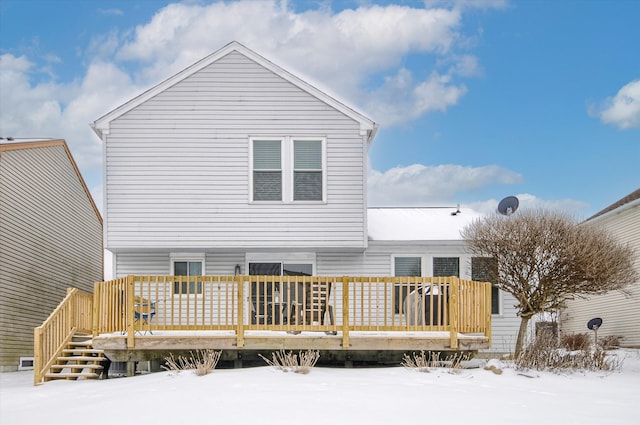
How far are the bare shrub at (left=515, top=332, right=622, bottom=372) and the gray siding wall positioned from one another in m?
4.84

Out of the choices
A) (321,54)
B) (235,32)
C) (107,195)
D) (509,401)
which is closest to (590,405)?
(509,401)

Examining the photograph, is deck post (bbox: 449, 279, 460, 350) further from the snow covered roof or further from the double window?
the snow covered roof

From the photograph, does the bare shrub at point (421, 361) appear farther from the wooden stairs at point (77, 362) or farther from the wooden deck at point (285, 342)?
the wooden stairs at point (77, 362)

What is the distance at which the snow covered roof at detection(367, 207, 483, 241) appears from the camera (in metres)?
17.1

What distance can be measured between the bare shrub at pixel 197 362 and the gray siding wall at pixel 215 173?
3.64 meters

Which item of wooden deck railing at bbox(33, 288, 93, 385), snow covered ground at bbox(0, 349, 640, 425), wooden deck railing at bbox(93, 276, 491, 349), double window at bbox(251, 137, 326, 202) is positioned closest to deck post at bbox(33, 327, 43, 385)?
wooden deck railing at bbox(33, 288, 93, 385)

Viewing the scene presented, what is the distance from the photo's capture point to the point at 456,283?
12188 millimetres

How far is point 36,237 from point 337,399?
13.1 metres

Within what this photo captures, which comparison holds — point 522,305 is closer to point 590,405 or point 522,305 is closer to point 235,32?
point 590,405

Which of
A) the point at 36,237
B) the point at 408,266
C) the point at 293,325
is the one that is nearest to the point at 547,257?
the point at 408,266

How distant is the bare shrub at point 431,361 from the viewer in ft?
38.5

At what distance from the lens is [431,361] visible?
12.6m

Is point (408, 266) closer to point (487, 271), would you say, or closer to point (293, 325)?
point (487, 271)

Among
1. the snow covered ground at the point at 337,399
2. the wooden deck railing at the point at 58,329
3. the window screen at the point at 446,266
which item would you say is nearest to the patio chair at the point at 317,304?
the snow covered ground at the point at 337,399
